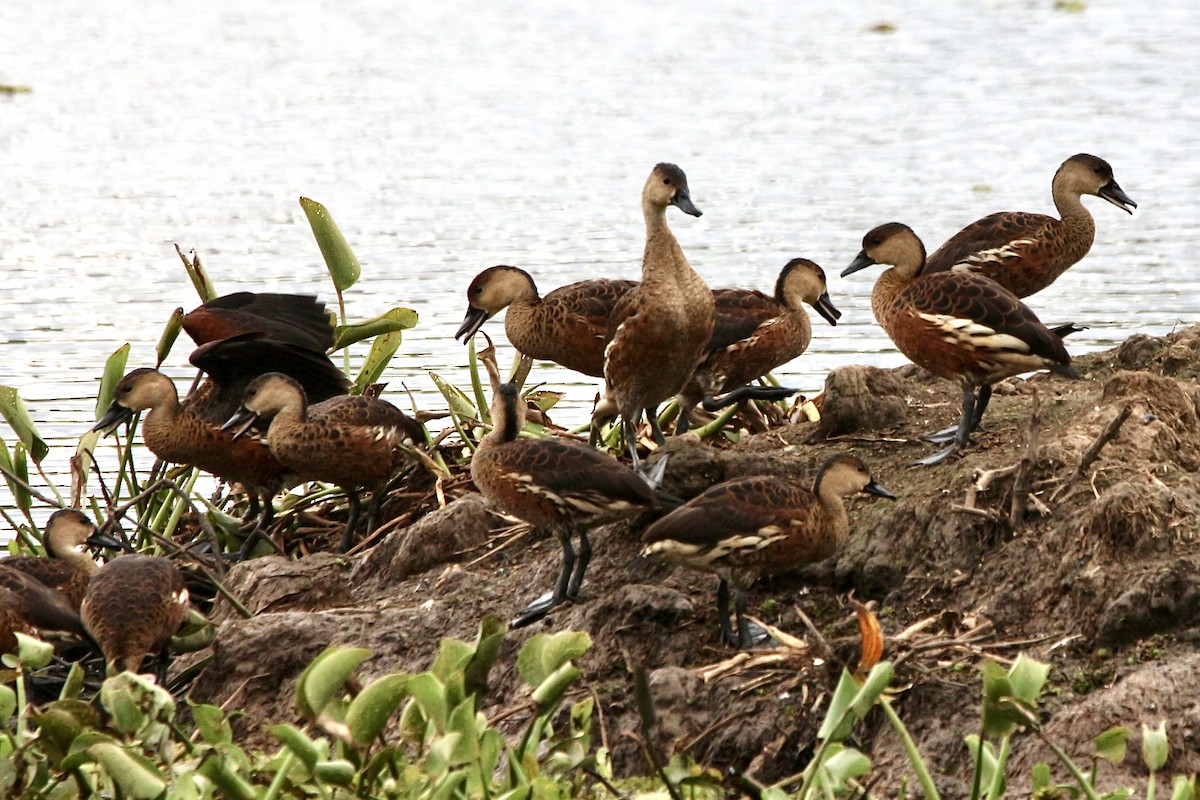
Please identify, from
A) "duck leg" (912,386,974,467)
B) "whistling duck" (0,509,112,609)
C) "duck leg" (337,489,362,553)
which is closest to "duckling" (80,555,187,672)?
"whistling duck" (0,509,112,609)

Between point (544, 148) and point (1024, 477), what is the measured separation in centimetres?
1412

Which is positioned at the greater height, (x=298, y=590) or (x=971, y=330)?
(x=971, y=330)

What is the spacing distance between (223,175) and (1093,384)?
39.9 ft

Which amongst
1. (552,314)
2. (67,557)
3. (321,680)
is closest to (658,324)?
(552,314)

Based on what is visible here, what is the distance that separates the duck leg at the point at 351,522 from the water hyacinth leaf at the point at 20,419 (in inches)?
62.2

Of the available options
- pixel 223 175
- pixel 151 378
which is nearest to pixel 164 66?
pixel 223 175

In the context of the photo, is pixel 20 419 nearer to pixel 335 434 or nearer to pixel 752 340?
pixel 335 434

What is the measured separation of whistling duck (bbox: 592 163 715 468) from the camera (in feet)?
25.0

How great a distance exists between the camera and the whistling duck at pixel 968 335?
7039mm

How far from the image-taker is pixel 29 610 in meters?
6.73

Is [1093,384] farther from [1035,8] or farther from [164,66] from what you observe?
[1035,8]

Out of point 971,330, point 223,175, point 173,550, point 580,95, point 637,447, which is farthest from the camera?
point 580,95

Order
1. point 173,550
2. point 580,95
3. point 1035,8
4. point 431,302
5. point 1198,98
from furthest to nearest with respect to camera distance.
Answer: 1. point 1035,8
2. point 580,95
3. point 1198,98
4. point 431,302
5. point 173,550

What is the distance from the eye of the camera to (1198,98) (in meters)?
21.4
